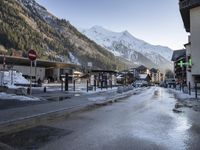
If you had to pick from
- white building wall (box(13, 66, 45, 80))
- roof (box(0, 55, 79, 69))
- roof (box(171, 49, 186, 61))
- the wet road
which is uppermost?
roof (box(171, 49, 186, 61))

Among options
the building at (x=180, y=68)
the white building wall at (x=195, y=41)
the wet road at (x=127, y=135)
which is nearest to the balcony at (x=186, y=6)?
the white building wall at (x=195, y=41)

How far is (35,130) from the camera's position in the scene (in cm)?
785

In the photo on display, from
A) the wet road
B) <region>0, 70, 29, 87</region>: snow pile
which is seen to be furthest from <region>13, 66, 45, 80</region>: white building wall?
the wet road

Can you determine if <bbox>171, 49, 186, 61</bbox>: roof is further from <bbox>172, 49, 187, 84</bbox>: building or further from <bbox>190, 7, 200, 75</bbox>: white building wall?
<bbox>190, 7, 200, 75</bbox>: white building wall

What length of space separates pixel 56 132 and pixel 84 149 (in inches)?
79.2

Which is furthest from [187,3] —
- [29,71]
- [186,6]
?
[29,71]

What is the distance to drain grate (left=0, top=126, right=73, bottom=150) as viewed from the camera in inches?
240

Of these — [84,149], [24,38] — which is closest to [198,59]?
[84,149]

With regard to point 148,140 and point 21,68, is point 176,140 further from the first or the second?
point 21,68

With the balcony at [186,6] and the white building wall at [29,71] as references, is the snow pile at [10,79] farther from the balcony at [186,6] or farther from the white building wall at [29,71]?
the balcony at [186,6]

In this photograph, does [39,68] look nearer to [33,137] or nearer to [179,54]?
[179,54]

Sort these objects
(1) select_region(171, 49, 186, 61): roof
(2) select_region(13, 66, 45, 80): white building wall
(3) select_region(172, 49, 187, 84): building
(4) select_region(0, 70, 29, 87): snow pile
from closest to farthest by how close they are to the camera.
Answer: (4) select_region(0, 70, 29, 87): snow pile
(2) select_region(13, 66, 45, 80): white building wall
(3) select_region(172, 49, 187, 84): building
(1) select_region(171, 49, 186, 61): roof

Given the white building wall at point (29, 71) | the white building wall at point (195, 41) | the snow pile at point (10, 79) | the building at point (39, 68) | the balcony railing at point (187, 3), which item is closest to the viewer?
the snow pile at point (10, 79)

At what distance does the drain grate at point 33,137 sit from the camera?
6094 millimetres
